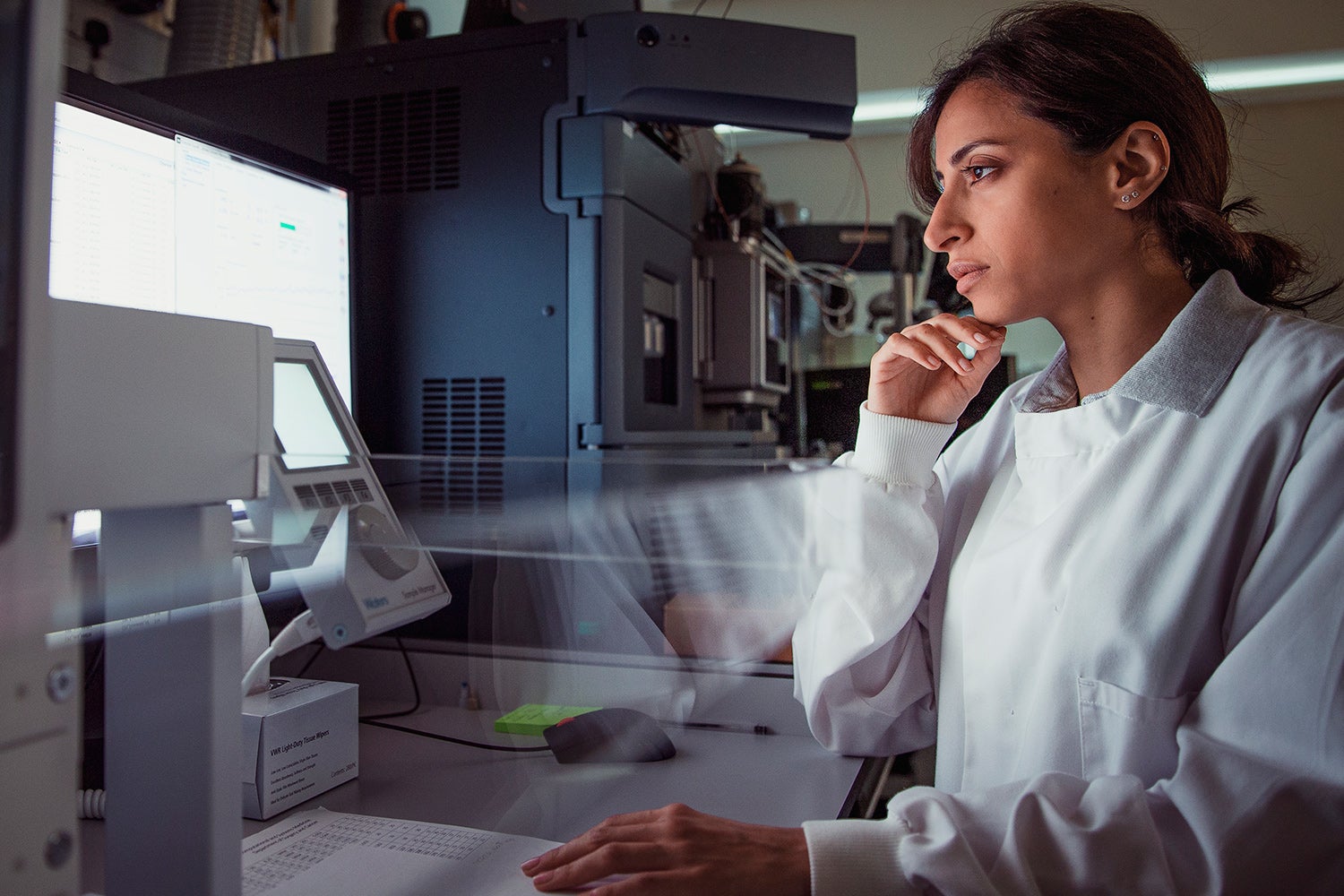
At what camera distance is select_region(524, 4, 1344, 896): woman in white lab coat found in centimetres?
63

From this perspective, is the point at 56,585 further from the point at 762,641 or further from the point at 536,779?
the point at 762,641

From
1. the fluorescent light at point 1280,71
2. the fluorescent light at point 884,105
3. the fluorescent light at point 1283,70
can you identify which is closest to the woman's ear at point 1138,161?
the fluorescent light at point 1280,71

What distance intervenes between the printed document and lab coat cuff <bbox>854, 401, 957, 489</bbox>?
54cm

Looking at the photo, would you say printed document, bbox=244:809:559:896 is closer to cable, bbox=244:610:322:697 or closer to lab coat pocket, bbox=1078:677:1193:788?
cable, bbox=244:610:322:697

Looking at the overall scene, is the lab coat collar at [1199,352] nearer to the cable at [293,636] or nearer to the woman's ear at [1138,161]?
the woman's ear at [1138,161]

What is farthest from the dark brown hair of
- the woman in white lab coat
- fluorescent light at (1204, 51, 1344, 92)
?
fluorescent light at (1204, 51, 1344, 92)

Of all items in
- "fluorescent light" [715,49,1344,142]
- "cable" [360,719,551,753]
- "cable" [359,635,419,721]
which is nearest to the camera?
"cable" [360,719,551,753]

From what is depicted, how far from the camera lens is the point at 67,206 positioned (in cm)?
77

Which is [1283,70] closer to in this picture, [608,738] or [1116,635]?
[1116,635]

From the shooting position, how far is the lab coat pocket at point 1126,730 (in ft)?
2.36

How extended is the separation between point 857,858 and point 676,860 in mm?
120

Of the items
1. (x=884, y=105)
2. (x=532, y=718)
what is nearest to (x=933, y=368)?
(x=532, y=718)

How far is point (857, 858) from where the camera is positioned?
0.63 m

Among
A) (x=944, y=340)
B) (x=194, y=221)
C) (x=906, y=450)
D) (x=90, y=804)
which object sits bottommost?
(x=90, y=804)
